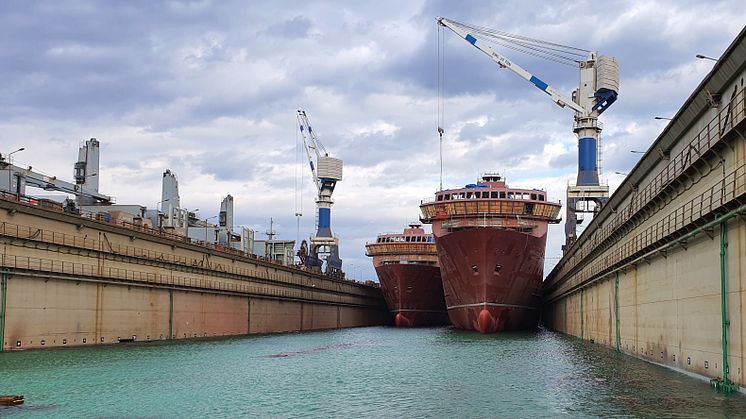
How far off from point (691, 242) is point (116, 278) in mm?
39854

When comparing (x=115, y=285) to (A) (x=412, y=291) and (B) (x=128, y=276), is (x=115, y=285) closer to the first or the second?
(B) (x=128, y=276)

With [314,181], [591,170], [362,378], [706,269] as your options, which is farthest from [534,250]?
[314,181]

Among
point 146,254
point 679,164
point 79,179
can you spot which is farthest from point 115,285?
point 679,164

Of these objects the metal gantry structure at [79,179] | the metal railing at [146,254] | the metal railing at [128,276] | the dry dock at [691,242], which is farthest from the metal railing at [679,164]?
the metal gantry structure at [79,179]

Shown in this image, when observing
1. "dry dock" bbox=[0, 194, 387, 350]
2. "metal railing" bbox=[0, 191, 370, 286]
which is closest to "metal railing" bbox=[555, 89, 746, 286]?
"dry dock" bbox=[0, 194, 387, 350]

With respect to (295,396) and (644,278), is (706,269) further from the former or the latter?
(295,396)

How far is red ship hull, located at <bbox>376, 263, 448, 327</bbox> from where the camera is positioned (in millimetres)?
108125

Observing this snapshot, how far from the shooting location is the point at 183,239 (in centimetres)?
6981

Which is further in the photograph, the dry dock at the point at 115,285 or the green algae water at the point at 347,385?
the dry dock at the point at 115,285

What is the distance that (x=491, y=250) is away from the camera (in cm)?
7200

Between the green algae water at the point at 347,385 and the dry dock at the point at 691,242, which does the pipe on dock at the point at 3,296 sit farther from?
the dry dock at the point at 691,242

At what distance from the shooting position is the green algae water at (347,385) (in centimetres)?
2591

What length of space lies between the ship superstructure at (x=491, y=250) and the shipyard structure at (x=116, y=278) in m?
21.4

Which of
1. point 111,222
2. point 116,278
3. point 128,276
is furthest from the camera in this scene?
point 111,222
